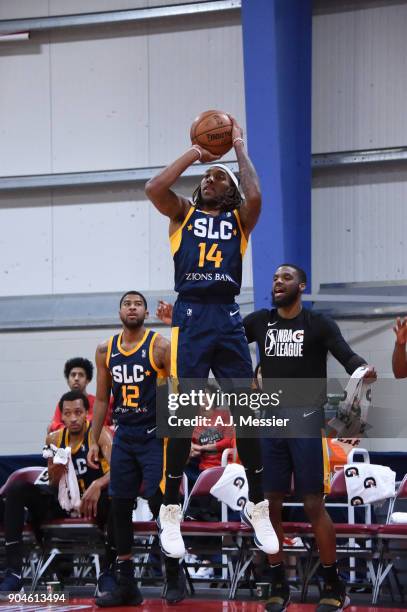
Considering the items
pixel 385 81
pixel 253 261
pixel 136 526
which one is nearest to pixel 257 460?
pixel 136 526

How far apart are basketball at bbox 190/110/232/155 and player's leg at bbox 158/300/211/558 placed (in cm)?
94

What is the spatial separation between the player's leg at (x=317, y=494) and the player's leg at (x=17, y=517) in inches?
103

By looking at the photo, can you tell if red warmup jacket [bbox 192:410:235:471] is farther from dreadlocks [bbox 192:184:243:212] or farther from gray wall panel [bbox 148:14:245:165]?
gray wall panel [bbox 148:14:245:165]

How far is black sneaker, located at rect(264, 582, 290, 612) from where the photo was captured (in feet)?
21.5

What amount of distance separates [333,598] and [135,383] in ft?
6.58

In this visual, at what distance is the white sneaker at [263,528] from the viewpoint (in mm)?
6297

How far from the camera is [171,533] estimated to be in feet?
20.3

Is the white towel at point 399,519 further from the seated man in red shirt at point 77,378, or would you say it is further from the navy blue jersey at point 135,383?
the seated man in red shirt at point 77,378

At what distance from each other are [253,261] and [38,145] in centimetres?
363

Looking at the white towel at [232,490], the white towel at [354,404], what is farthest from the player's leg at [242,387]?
the white towel at [232,490]

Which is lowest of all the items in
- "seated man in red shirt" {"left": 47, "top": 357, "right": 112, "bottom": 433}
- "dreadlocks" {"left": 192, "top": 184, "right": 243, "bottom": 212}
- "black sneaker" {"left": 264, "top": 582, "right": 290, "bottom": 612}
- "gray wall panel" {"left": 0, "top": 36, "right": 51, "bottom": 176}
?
"black sneaker" {"left": 264, "top": 582, "right": 290, "bottom": 612}

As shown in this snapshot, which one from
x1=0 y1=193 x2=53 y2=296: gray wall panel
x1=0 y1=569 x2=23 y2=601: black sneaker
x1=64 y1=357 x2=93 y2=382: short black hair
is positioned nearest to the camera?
x1=0 y1=569 x2=23 y2=601: black sneaker

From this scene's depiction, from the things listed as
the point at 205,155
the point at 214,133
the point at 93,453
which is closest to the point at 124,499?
the point at 93,453

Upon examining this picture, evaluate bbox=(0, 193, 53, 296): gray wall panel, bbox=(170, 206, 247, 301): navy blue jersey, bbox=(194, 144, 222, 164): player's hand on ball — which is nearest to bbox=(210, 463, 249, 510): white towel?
bbox=(170, 206, 247, 301): navy blue jersey
